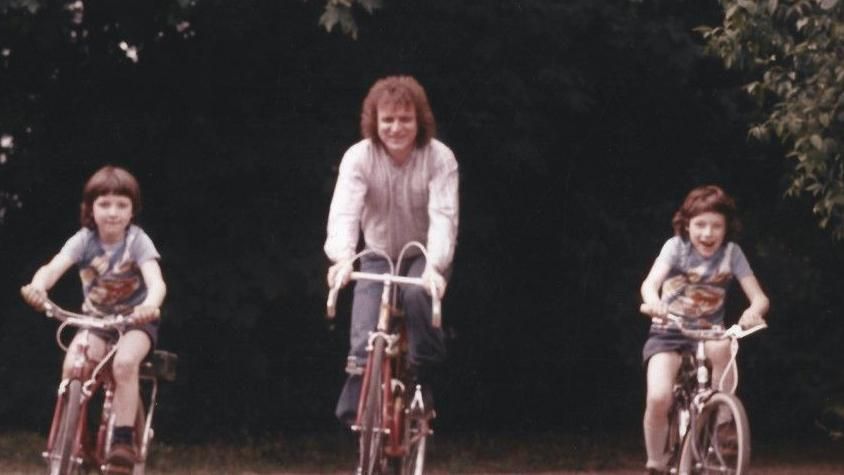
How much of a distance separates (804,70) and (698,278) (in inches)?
82.4

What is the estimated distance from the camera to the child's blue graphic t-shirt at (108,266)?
8336 mm

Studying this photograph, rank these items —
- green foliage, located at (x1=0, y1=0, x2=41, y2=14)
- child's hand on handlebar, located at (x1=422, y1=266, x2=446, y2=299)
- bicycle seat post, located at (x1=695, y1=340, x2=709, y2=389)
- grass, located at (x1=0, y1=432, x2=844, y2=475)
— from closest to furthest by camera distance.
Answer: child's hand on handlebar, located at (x1=422, y1=266, x2=446, y2=299) → bicycle seat post, located at (x1=695, y1=340, x2=709, y2=389) → green foliage, located at (x1=0, y1=0, x2=41, y2=14) → grass, located at (x1=0, y1=432, x2=844, y2=475)

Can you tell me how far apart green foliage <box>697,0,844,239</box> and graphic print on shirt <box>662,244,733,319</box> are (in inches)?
58.9

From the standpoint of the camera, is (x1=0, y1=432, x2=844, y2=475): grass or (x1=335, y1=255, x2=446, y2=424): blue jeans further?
(x1=0, y1=432, x2=844, y2=475): grass

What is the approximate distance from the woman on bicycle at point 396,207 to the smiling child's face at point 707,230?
1.25 metres

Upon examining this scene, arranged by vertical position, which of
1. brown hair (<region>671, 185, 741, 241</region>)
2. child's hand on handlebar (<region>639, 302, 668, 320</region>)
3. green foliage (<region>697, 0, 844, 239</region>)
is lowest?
child's hand on handlebar (<region>639, 302, 668, 320</region>)

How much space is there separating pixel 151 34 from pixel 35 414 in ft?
10.1

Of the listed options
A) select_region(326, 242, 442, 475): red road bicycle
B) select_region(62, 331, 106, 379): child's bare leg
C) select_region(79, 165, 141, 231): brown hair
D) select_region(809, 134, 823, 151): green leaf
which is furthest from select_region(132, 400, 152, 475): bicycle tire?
select_region(809, 134, 823, 151): green leaf

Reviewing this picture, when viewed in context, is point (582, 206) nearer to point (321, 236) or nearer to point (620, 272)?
point (620, 272)

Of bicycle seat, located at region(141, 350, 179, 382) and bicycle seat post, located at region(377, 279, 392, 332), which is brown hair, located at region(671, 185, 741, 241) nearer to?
bicycle seat post, located at region(377, 279, 392, 332)

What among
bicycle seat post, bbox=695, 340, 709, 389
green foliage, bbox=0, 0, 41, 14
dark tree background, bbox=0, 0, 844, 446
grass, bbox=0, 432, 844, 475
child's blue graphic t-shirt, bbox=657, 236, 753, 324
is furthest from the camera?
dark tree background, bbox=0, 0, 844, 446

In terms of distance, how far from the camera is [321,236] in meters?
13.6

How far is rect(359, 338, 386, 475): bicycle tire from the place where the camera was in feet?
24.7

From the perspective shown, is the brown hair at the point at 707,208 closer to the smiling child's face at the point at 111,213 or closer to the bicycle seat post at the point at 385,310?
the bicycle seat post at the point at 385,310
